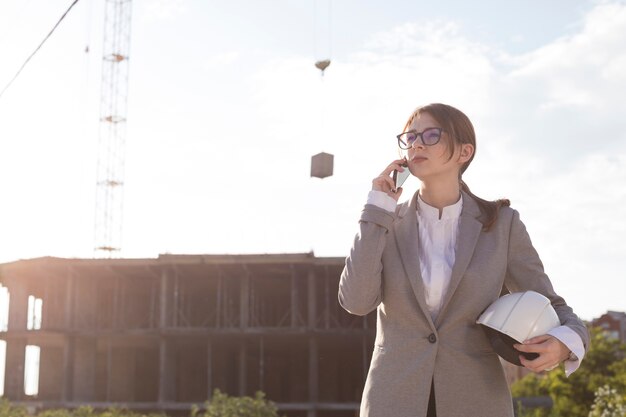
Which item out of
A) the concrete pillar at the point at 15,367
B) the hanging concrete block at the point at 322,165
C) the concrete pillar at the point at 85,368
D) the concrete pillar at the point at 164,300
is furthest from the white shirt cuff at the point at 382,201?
the concrete pillar at the point at 15,367

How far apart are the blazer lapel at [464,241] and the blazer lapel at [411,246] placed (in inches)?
3.2

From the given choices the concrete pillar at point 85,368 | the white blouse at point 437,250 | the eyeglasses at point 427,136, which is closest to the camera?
the white blouse at point 437,250

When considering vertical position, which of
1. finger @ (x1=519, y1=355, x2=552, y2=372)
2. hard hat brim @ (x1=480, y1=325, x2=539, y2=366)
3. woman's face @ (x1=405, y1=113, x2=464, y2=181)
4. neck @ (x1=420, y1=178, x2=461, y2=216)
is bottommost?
finger @ (x1=519, y1=355, x2=552, y2=372)

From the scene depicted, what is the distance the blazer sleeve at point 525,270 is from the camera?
2.89m

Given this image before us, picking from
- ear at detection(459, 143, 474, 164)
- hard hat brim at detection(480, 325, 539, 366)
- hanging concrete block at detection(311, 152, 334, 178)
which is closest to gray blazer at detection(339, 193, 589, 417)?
hard hat brim at detection(480, 325, 539, 366)

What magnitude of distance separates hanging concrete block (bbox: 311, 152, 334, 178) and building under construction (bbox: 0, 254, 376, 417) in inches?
742

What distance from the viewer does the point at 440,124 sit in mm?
2902

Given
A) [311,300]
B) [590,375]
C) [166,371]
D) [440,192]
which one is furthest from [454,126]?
[590,375]

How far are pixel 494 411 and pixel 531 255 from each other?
544 millimetres

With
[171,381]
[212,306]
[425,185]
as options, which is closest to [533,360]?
[425,185]

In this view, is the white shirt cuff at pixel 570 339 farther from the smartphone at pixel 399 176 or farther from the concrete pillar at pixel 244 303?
the concrete pillar at pixel 244 303

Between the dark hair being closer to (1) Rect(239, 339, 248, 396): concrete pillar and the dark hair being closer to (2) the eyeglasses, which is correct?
(2) the eyeglasses

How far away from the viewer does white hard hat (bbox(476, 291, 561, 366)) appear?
2.63 meters

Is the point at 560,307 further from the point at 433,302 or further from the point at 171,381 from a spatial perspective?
the point at 171,381
